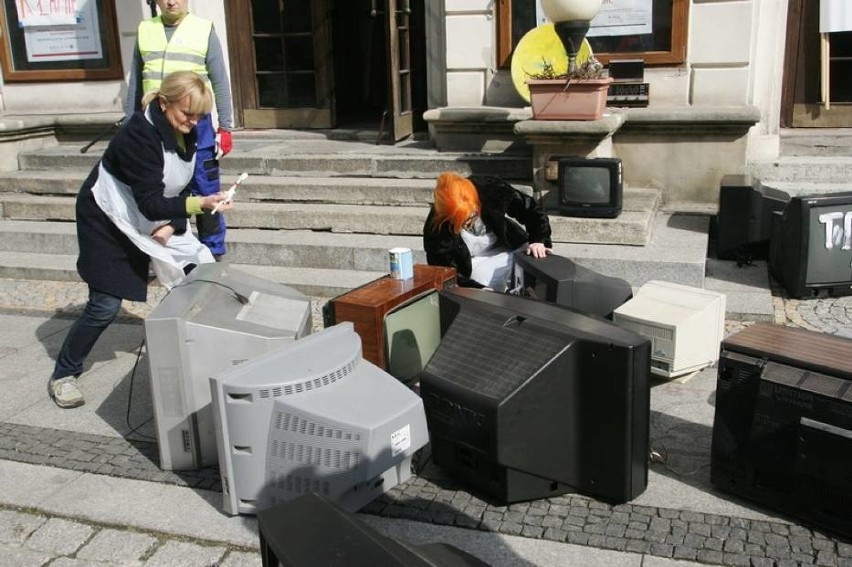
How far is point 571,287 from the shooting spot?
14.8 feet

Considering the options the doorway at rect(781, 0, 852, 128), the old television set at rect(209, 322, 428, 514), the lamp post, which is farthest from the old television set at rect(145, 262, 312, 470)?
the doorway at rect(781, 0, 852, 128)

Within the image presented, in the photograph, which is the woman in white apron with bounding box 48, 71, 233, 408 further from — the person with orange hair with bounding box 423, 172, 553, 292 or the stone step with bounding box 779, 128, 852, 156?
the stone step with bounding box 779, 128, 852, 156

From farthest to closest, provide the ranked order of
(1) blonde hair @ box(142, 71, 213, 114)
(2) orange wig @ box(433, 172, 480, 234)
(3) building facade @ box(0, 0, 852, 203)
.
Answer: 1. (3) building facade @ box(0, 0, 852, 203)
2. (2) orange wig @ box(433, 172, 480, 234)
3. (1) blonde hair @ box(142, 71, 213, 114)

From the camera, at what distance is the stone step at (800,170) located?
289 inches

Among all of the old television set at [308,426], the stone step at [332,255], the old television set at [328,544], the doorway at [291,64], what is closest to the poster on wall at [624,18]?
the stone step at [332,255]

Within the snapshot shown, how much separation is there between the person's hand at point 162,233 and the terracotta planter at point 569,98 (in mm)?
3437

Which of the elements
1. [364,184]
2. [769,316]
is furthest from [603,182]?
[364,184]

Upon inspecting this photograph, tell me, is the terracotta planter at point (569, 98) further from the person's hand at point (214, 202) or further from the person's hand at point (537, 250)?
the person's hand at point (214, 202)

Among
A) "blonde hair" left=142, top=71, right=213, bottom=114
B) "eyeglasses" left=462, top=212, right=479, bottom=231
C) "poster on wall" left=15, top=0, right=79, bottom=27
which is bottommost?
"eyeglasses" left=462, top=212, right=479, bottom=231

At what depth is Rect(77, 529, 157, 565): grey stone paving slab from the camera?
326cm

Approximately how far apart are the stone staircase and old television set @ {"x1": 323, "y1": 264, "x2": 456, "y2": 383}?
1.95m

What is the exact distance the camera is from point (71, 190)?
8320 mm

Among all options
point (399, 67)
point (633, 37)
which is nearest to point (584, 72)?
point (633, 37)

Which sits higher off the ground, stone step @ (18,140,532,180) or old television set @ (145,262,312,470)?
stone step @ (18,140,532,180)
